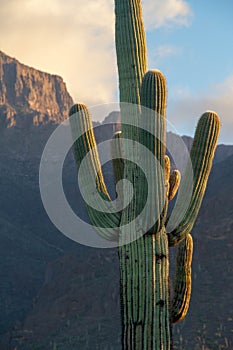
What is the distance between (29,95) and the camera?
143250mm

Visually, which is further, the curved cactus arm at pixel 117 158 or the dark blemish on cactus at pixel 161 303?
the curved cactus arm at pixel 117 158

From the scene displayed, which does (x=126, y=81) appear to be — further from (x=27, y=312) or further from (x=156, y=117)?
(x=27, y=312)

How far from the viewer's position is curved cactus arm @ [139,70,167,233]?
695cm

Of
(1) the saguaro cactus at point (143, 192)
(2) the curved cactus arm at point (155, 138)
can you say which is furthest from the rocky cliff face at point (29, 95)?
(2) the curved cactus arm at point (155, 138)

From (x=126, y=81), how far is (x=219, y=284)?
144 feet

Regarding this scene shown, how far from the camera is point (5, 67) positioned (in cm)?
14562

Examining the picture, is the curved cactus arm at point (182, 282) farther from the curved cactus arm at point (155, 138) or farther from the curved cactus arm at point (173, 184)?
the curved cactus arm at point (155, 138)

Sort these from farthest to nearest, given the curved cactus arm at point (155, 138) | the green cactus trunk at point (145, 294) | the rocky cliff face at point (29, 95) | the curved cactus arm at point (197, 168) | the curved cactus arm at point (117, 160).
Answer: the rocky cliff face at point (29, 95), the curved cactus arm at point (117, 160), the curved cactus arm at point (197, 168), the curved cactus arm at point (155, 138), the green cactus trunk at point (145, 294)

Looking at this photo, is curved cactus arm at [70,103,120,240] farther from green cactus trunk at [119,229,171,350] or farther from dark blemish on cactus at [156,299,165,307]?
dark blemish on cactus at [156,299,165,307]

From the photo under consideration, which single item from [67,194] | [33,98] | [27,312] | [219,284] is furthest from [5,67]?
[219,284]

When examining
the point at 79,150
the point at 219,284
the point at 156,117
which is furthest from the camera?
the point at 219,284

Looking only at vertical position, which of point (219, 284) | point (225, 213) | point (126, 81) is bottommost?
point (126, 81)

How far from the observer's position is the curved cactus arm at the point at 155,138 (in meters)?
6.95

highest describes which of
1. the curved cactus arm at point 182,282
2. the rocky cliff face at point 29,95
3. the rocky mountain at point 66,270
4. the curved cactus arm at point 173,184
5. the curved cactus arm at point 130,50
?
the rocky cliff face at point 29,95
